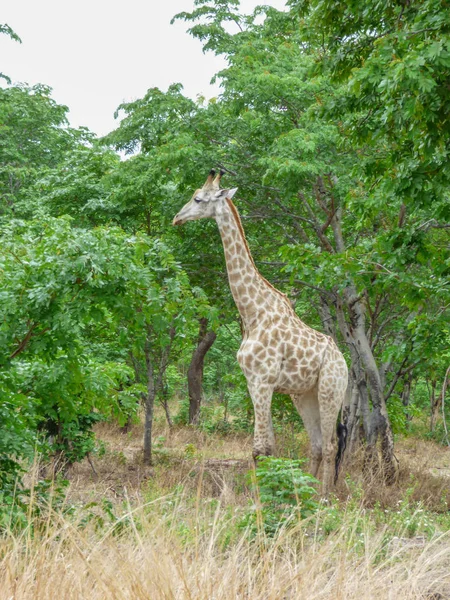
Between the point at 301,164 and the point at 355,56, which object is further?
the point at 301,164

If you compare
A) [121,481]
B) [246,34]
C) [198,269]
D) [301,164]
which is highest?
[246,34]

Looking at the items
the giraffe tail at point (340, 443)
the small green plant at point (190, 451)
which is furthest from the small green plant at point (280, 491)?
the small green plant at point (190, 451)

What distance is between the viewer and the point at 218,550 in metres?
5.04

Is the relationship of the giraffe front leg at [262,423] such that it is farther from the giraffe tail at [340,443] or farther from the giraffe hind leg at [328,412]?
the giraffe tail at [340,443]

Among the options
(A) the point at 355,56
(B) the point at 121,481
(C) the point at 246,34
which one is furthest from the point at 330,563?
(C) the point at 246,34

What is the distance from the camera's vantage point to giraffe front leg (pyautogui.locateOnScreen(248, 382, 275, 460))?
25.7 ft

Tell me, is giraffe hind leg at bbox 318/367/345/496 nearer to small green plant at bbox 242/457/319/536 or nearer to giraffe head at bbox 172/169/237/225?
giraffe head at bbox 172/169/237/225

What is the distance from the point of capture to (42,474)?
29.8 feet

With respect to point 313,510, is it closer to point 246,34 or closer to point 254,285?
point 254,285

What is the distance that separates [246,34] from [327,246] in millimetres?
5218

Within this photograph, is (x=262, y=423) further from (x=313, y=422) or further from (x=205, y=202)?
(x=205, y=202)

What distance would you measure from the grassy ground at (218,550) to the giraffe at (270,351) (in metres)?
0.79

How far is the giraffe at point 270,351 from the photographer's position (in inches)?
312

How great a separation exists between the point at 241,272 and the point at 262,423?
66.2 inches
